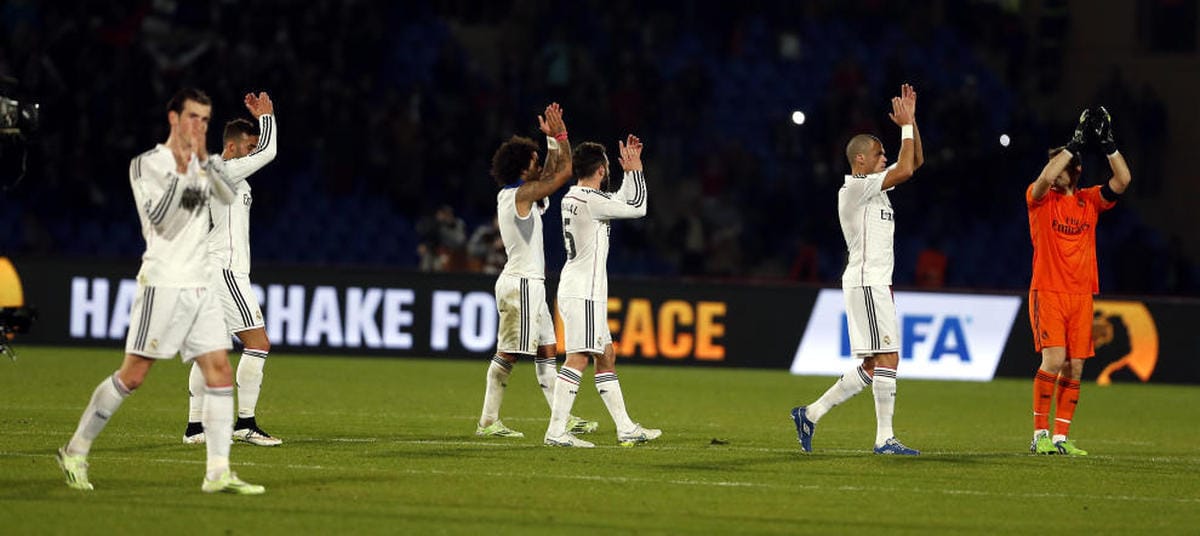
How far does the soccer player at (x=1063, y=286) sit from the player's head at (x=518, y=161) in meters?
3.76

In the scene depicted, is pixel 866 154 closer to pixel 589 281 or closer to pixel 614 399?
pixel 589 281

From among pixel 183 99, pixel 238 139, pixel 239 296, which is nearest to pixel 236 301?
pixel 239 296

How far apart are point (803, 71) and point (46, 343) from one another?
14.1 metres

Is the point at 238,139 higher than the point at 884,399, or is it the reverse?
the point at 238,139

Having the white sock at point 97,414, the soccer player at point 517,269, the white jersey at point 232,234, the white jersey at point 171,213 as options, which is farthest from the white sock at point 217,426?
the soccer player at point 517,269

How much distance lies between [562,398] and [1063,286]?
12.8 ft

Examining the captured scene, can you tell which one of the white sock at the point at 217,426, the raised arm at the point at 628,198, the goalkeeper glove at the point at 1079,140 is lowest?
the white sock at the point at 217,426

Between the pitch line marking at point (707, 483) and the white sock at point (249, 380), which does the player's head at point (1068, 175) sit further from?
the white sock at point (249, 380)

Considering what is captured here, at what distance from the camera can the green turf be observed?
341 inches

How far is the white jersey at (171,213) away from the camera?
29.6 ft

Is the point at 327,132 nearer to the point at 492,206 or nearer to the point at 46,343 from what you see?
the point at 492,206

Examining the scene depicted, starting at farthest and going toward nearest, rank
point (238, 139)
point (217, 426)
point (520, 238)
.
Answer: point (520, 238), point (238, 139), point (217, 426)

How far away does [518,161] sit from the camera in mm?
12773

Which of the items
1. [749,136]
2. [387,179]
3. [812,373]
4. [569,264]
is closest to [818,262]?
[749,136]
